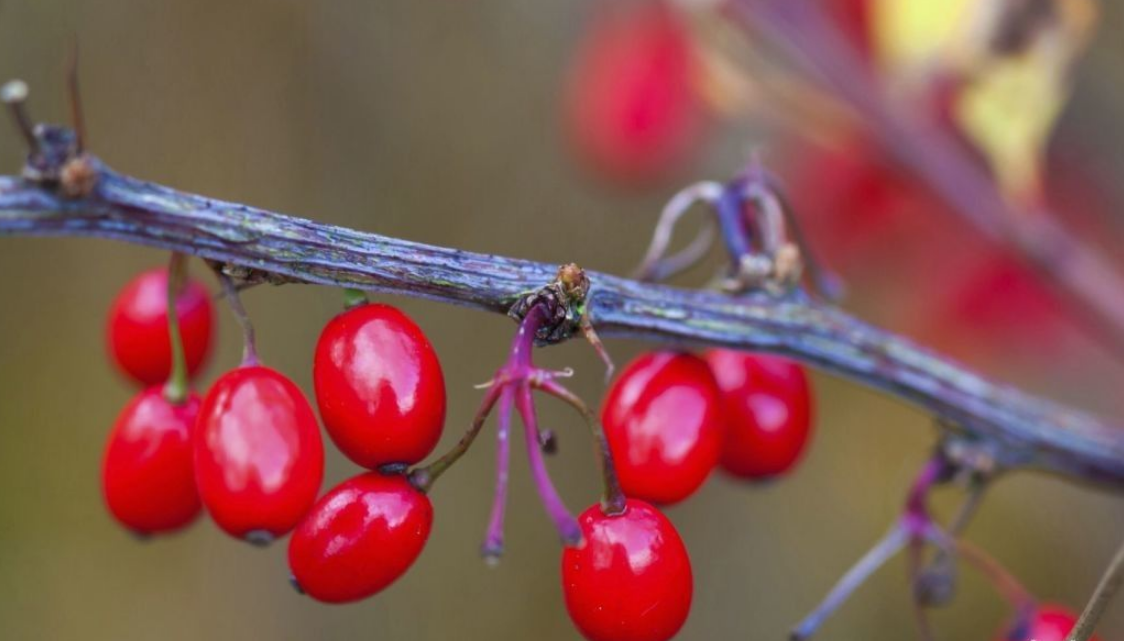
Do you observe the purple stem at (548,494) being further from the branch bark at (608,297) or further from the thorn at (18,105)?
the thorn at (18,105)

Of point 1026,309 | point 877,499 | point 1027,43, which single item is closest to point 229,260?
point 1027,43

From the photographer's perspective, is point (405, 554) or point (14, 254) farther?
point (14, 254)

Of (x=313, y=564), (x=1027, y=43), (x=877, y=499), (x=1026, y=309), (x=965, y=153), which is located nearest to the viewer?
(x=313, y=564)

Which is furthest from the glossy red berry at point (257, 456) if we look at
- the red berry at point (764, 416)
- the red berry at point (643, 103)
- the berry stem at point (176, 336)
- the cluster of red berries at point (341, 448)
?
the red berry at point (643, 103)

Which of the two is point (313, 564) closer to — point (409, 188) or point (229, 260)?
point (229, 260)

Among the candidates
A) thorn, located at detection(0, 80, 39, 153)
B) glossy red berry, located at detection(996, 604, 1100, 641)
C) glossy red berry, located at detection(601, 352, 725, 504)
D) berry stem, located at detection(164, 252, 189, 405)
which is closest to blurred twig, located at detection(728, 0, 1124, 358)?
glossy red berry, located at detection(996, 604, 1100, 641)

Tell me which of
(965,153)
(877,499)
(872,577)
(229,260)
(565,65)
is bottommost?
(872,577)
